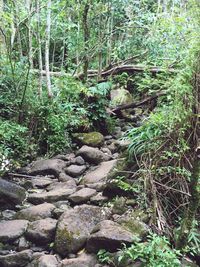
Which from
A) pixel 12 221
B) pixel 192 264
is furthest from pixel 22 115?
pixel 192 264

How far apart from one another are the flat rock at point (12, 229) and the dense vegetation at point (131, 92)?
104 centimetres

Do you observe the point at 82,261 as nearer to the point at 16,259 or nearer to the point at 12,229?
the point at 16,259

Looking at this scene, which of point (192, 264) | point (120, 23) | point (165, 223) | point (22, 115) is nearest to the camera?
point (192, 264)

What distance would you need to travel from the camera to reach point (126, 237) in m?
3.16

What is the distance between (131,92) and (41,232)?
19.1ft

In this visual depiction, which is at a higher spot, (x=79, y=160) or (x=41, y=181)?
(x=79, y=160)

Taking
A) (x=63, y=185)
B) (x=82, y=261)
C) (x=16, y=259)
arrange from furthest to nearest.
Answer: (x=63, y=185)
(x=16, y=259)
(x=82, y=261)

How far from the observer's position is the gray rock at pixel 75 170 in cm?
525

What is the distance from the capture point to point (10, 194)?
436cm

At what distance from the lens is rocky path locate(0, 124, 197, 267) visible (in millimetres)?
3262

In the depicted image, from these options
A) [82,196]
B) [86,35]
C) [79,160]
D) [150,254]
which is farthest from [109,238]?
[86,35]

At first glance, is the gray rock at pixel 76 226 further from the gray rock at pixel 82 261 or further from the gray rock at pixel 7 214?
the gray rock at pixel 7 214

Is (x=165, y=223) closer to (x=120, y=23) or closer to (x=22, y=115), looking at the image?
(x=22, y=115)

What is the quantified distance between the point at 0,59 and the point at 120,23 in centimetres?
278
